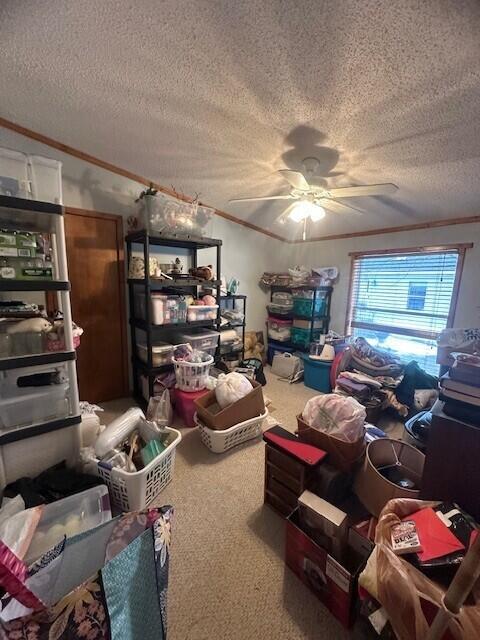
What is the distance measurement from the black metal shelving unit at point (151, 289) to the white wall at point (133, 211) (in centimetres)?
40

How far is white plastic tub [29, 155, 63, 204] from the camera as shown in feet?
4.55

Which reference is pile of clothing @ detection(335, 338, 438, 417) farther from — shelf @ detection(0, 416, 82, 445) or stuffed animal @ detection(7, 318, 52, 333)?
stuffed animal @ detection(7, 318, 52, 333)

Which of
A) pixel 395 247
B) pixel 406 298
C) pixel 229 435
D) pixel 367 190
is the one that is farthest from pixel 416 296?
pixel 229 435

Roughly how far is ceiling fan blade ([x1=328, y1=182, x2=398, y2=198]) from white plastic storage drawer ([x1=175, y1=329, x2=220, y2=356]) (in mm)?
1798

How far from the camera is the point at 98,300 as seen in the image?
2.62 meters

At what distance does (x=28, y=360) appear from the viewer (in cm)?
138

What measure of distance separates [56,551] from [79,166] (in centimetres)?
274

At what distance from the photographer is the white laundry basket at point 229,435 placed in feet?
6.32

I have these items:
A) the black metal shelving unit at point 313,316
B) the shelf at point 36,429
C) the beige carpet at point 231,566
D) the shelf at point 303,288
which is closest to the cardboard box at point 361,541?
the beige carpet at point 231,566

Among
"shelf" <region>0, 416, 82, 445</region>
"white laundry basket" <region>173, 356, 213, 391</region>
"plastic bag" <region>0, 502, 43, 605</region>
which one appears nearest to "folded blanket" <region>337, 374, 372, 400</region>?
"white laundry basket" <region>173, 356, 213, 391</region>

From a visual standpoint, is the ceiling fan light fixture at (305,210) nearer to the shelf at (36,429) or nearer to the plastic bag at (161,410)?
the plastic bag at (161,410)

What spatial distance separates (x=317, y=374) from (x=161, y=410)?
1907mm

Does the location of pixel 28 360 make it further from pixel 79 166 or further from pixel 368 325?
pixel 368 325

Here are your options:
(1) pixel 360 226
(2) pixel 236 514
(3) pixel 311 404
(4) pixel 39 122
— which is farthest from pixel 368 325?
(4) pixel 39 122
